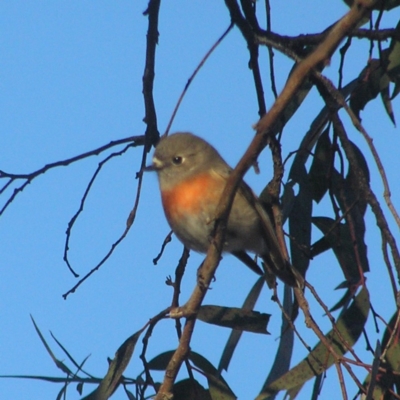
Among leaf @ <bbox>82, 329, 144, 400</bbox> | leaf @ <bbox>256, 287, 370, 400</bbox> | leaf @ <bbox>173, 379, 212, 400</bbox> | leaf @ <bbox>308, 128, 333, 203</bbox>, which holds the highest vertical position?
leaf @ <bbox>308, 128, 333, 203</bbox>

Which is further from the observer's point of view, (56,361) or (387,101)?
(387,101)

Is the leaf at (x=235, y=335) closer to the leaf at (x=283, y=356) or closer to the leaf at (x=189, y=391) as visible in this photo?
the leaf at (x=189, y=391)

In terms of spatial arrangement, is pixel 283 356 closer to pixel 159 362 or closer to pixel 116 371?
pixel 159 362

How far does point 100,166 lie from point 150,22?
0.62 metres

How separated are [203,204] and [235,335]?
52 centimetres

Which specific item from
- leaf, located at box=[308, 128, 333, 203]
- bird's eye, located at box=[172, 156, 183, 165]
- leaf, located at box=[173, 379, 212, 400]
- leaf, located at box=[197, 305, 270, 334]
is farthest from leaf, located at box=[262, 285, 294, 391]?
bird's eye, located at box=[172, 156, 183, 165]

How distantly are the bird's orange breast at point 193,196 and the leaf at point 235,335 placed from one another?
1.21ft

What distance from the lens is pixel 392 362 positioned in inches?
99.3

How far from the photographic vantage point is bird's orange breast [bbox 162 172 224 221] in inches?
126

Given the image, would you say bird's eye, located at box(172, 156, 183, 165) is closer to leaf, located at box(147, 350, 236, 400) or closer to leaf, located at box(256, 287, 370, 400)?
leaf, located at box(147, 350, 236, 400)

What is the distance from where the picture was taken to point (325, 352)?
262cm

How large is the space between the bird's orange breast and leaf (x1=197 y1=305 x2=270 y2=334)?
1.56 feet

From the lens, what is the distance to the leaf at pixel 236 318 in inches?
111

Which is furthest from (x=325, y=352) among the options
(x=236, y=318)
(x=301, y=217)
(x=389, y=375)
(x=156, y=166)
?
(x=156, y=166)
